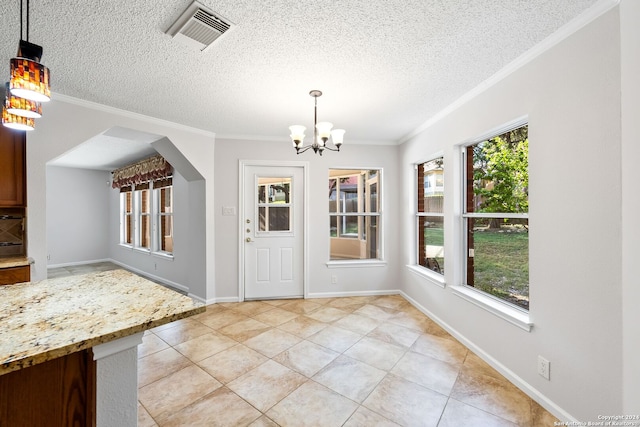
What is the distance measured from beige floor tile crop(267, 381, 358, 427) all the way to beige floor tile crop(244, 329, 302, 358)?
2.00 ft

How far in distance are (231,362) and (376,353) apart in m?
1.28

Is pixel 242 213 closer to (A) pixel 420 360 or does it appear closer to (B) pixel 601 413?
(A) pixel 420 360

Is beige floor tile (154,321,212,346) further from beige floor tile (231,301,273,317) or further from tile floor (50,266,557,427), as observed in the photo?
beige floor tile (231,301,273,317)

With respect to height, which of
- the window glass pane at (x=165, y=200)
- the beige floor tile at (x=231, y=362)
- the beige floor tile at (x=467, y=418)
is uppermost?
the window glass pane at (x=165, y=200)

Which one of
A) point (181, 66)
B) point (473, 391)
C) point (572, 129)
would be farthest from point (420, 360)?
point (181, 66)

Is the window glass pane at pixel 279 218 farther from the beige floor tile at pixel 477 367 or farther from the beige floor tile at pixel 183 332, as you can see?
the beige floor tile at pixel 477 367

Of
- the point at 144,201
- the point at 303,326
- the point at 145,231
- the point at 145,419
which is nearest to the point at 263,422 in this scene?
the point at 145,419

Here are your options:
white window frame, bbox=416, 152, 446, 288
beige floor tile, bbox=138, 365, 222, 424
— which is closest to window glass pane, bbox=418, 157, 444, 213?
white window frame, bbox=416, 152, 446, 288

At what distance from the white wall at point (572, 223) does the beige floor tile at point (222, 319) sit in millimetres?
2637

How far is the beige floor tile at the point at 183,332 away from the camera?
2771 mm

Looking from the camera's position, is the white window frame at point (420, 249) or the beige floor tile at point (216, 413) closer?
the beige floor tile at point (216, 413)

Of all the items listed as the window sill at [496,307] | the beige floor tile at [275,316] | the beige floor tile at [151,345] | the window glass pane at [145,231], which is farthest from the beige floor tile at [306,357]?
the window glass pane at [145,231]

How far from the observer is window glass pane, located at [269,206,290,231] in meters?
4.05

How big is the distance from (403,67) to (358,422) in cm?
246
